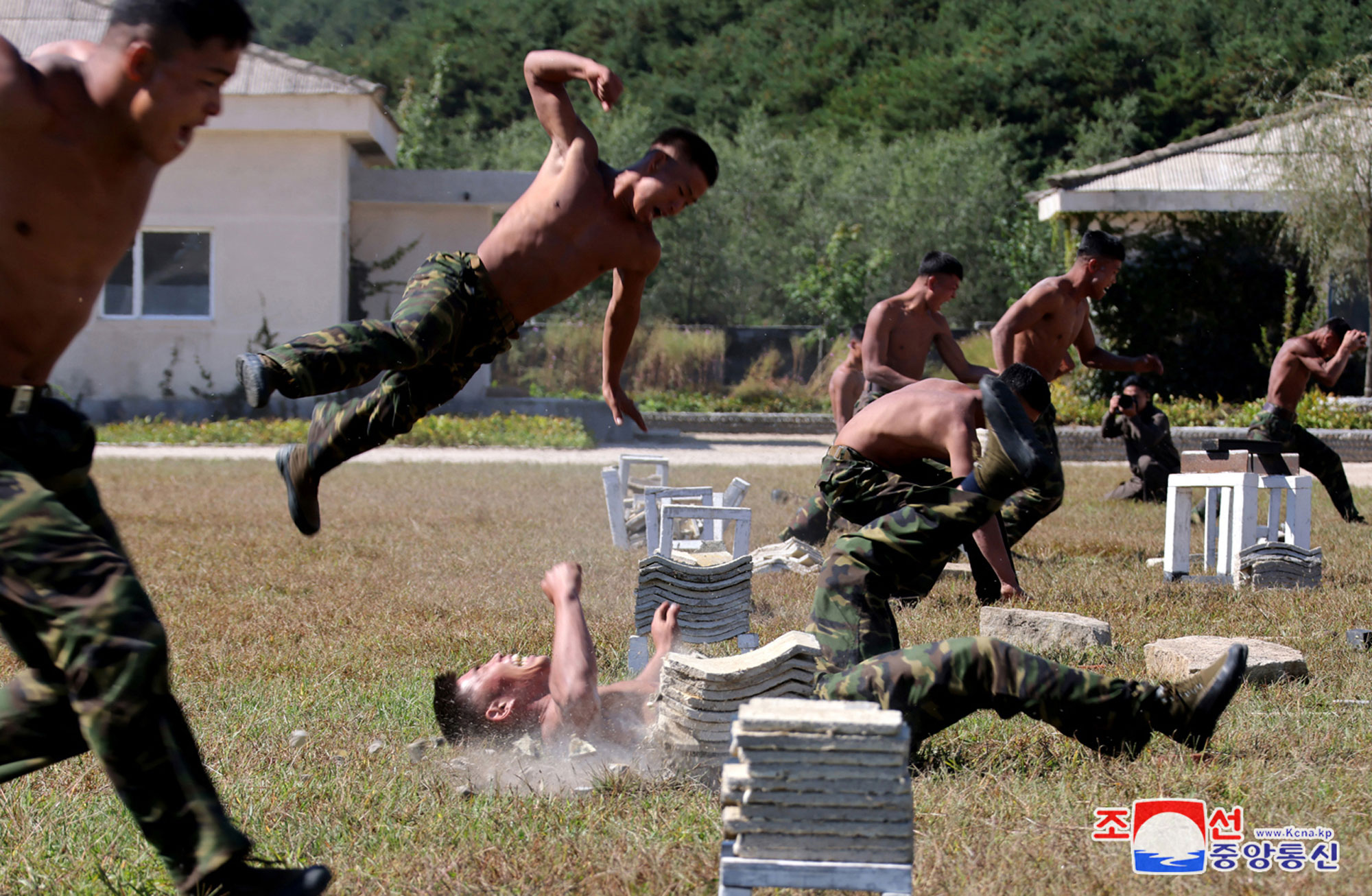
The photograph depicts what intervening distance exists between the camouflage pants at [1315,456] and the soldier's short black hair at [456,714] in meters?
8.00

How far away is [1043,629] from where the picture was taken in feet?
15.8

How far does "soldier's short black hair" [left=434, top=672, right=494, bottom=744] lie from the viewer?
138 inches

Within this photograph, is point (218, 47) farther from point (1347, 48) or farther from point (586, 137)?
point (1347, 48)

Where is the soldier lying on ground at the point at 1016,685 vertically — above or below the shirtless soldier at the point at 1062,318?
below

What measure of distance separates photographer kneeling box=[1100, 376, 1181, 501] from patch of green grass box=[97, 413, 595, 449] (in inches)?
325

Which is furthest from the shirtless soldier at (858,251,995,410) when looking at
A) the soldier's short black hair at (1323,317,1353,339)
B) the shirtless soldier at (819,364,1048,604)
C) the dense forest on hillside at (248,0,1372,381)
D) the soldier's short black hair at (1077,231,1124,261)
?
the dense forest on hillside at (248,0,1372,381)

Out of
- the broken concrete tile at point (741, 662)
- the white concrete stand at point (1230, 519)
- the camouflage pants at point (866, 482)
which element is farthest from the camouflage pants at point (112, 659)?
the white concrete stand at point (1230, 519)

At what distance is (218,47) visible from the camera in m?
2.38

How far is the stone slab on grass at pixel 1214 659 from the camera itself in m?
4.15

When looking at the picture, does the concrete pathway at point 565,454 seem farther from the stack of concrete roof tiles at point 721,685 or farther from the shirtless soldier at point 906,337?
the stack of concrete roof tiles at point 721,685

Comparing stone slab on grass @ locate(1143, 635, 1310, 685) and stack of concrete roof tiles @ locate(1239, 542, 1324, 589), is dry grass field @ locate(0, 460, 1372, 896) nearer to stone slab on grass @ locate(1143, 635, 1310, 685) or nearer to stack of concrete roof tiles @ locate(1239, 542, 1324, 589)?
stone slab on grass @ locate(1143, 635, 1310, 685)

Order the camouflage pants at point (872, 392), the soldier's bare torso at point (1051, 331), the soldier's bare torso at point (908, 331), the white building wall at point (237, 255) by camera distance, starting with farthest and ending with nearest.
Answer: the white building wall at point (237, 255)
the camouflage pants at point (872, 392)
the soldier's bare torso at point (908, 331)
the soldier's bare torso at point (1051, 331)

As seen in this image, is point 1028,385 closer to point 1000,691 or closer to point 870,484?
point 870,484

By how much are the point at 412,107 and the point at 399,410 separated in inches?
1278
